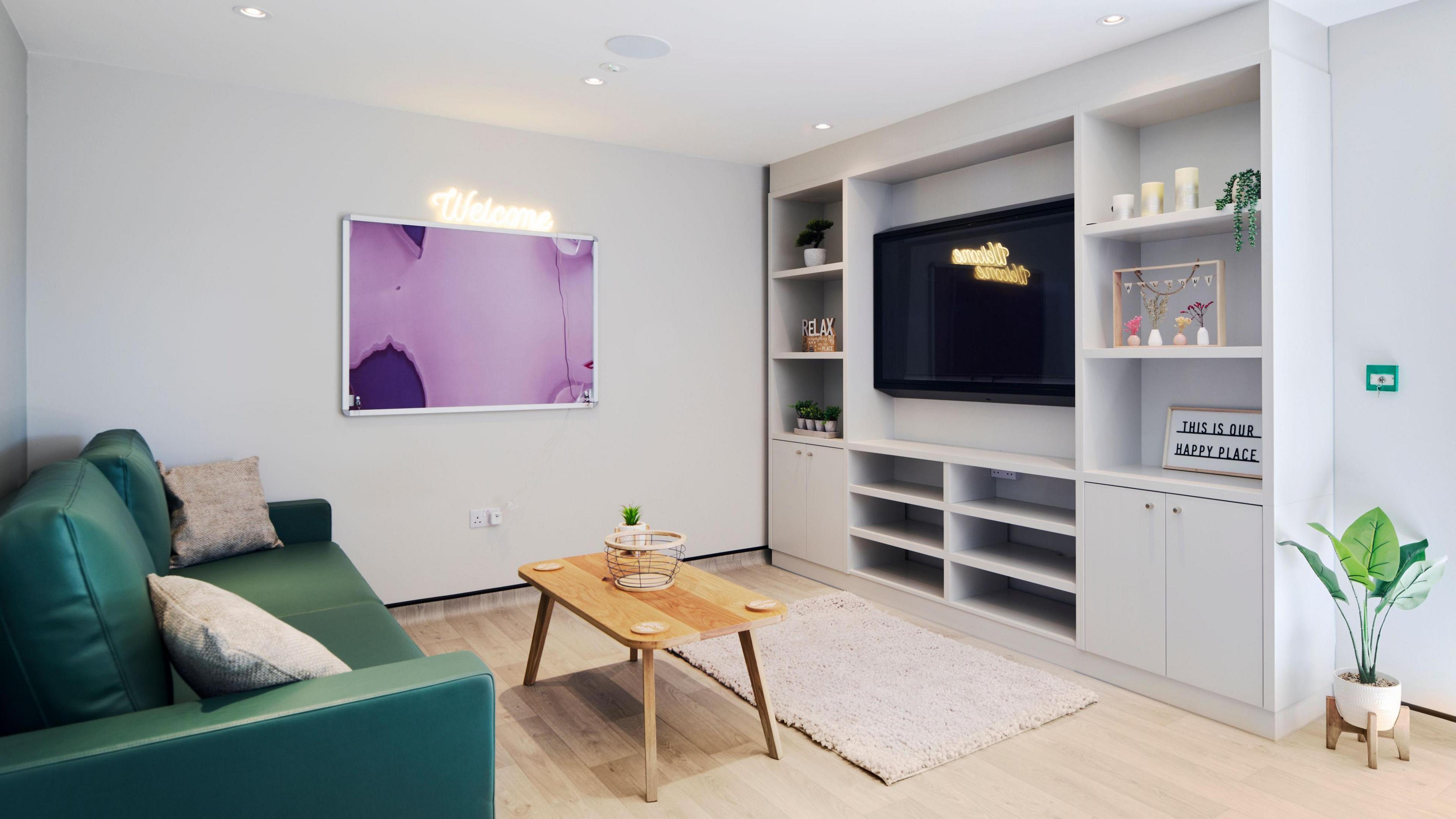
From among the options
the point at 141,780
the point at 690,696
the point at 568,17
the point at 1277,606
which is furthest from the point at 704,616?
the point at 568,17

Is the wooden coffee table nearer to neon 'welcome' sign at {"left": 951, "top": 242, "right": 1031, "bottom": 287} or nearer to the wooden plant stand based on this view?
the wooden plant stand

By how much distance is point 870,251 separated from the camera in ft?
14.9

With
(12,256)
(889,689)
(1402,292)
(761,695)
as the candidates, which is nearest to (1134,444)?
(1402,292)

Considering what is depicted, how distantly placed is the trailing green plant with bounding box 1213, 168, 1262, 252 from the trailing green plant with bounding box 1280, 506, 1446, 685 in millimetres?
982

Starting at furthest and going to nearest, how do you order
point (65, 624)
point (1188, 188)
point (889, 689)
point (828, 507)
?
point (828, 507)
point (889, 689)
point (1188, 188)
point (65, 624)

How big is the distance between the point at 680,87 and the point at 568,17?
80 centimetres

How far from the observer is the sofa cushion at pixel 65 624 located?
1402 millimetres

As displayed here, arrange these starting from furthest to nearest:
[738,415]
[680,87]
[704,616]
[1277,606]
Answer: [738,415], [680,87], [1277,606], [704,616]

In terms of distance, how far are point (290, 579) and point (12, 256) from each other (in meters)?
1.48

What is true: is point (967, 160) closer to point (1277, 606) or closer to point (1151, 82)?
point (1151, 82)

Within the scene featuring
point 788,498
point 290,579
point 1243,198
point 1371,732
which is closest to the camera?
point 1371,732

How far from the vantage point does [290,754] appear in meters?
1.50

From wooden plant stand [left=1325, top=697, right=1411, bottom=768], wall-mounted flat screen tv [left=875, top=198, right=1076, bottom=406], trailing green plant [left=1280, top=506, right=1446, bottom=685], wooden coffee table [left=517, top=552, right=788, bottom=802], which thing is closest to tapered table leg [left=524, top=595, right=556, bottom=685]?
wooden coffee table [left=517, top=552, right=788, bottom=802]

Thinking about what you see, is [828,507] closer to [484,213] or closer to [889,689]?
[889,689]
